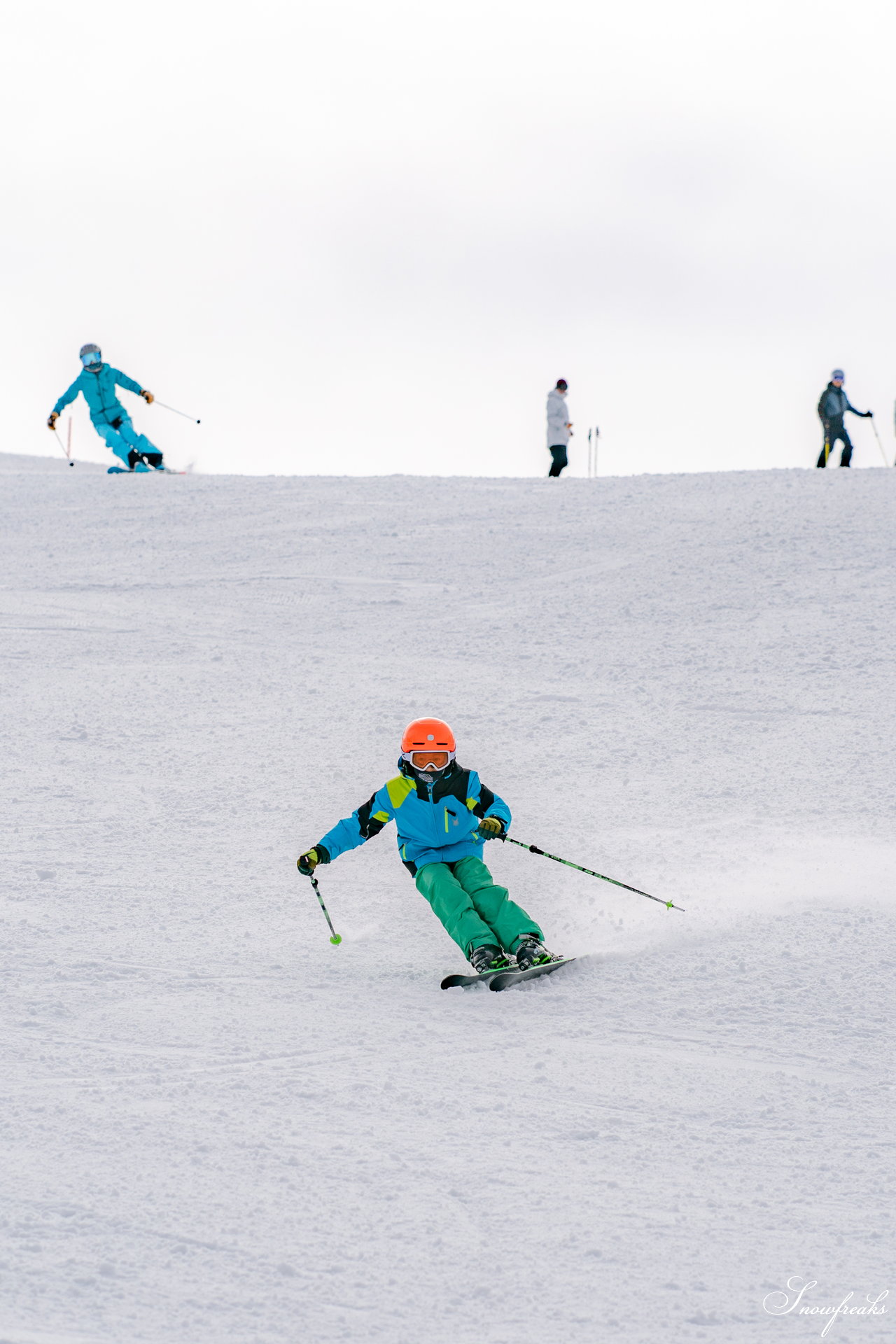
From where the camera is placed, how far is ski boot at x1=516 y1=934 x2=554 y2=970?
583 cm

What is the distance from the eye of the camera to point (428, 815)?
20.9 ft

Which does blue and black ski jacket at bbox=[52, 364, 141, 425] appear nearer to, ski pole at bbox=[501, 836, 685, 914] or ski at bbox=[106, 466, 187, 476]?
ski at bbox=[106, 466, 187, 476]

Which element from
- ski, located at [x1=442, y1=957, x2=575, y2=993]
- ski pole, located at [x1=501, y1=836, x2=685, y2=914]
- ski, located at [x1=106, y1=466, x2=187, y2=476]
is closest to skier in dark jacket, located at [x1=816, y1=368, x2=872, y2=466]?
ski, located at [x1=106, y1=466, x2=187, y2=476]

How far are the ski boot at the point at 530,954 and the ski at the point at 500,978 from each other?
24 millimetres

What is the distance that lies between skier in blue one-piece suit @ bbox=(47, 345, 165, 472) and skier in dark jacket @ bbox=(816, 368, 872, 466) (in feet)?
29.5

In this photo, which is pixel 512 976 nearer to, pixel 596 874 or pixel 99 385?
pixel 596 874

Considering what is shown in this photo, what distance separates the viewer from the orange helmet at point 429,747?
246 inches

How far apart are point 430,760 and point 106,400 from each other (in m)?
12.3

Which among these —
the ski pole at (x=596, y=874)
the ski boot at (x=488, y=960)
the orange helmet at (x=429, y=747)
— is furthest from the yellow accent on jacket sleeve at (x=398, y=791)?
the ski boot at (x=488, y=960)

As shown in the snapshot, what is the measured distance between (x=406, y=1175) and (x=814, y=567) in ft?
30.5

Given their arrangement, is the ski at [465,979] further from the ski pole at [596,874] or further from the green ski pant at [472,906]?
the ski pole at [596,874]

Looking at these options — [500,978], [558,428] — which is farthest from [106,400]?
[500,978]

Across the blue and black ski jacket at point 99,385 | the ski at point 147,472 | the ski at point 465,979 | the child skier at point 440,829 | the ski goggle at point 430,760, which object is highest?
the blue and black ski jacket at point 99,385

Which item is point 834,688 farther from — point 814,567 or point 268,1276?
point 268,1276
